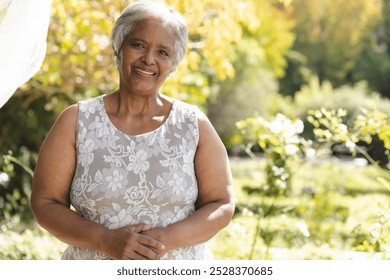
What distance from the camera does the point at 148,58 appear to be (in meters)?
1.81

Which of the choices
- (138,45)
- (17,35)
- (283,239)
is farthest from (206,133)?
(283,239)

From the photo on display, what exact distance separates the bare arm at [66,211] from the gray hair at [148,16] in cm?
23

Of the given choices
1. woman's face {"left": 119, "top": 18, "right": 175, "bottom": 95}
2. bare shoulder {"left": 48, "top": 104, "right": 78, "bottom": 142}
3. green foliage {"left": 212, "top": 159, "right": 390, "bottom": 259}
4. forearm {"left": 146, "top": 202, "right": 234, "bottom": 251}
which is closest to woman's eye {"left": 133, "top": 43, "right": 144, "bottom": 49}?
woman's face {"left": 119, "top": 18, "right": 175, "bottom": 95}

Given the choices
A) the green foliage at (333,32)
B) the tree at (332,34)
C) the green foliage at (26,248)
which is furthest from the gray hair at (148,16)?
the green foliage at (333,32)

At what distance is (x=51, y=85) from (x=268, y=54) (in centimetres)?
2044

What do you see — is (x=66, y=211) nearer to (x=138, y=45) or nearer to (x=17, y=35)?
(x=138, y=45)

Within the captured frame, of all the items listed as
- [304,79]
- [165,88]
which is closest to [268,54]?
[304,79]

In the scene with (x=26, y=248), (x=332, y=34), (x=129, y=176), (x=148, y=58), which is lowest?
(x=332, y=34)

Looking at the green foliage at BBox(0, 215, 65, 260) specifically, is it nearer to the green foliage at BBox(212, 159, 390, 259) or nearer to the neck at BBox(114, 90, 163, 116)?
the green foliage at BBox(212, 159, 390, 259)

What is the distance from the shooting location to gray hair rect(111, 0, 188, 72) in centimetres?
183

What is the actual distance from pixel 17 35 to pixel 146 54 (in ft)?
1.85

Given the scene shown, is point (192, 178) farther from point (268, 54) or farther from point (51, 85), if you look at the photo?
point (268, 54)

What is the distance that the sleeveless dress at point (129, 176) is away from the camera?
1.81 meters

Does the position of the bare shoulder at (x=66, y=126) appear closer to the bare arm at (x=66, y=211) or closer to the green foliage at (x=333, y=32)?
the bare arm at (x=66, y=211)
